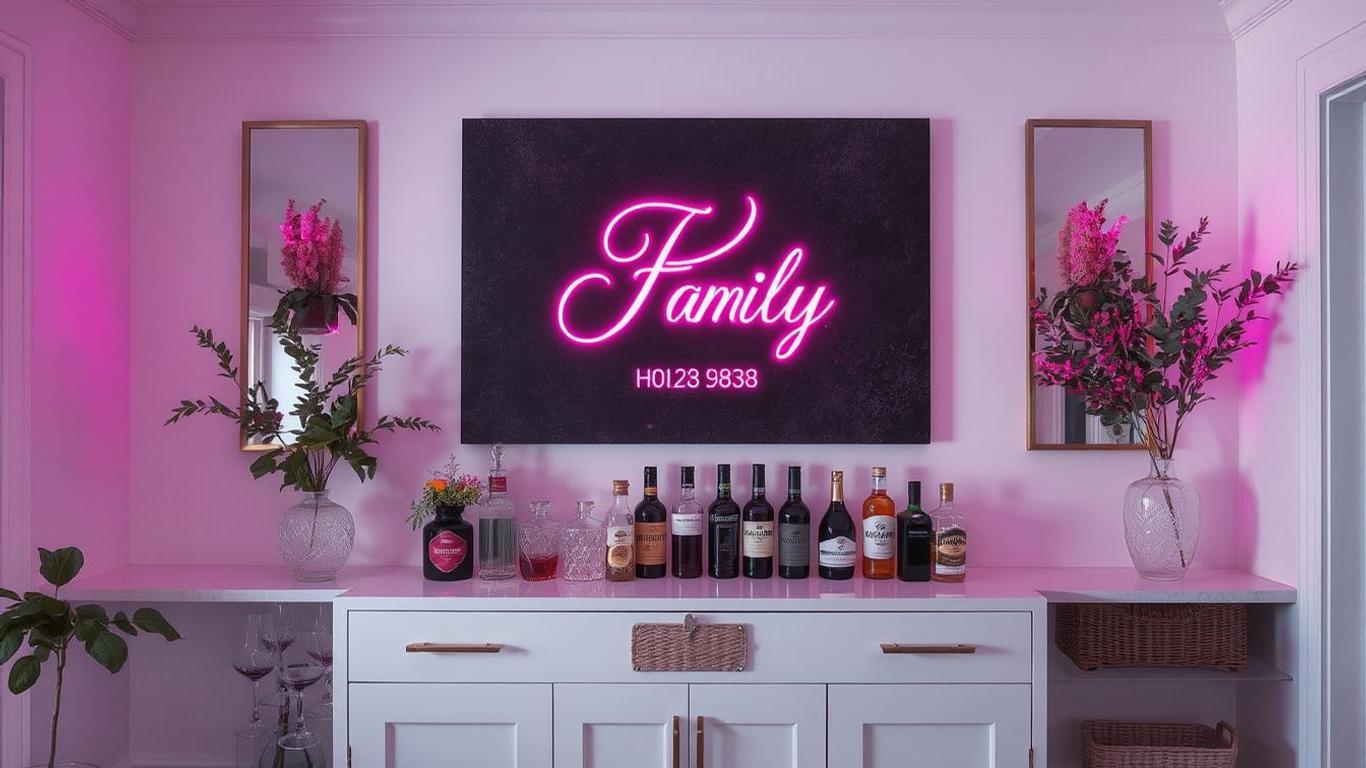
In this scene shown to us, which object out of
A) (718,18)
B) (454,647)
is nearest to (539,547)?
(454,647)

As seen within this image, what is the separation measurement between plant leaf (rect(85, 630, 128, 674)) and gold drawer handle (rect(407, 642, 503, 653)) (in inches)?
22.3

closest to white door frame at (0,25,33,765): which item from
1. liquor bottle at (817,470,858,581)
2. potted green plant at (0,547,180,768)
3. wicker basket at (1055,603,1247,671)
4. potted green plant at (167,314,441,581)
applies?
potted green plant at (0,547,180,768)

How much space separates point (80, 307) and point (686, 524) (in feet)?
5.54

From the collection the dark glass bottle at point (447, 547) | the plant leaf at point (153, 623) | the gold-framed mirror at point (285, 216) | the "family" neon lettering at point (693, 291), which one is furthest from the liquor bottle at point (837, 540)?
the plant leaf at point (153, 623)

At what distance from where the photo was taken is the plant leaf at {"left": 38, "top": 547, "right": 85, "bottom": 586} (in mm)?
1769

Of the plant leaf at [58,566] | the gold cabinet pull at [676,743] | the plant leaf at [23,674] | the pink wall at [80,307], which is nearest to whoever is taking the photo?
the plant leaf at [23,674]

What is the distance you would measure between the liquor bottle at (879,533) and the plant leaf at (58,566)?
1834 millimetres

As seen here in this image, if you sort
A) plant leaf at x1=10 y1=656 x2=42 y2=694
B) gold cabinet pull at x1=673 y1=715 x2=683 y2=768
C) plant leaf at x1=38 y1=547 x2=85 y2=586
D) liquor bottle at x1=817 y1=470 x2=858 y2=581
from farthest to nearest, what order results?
liquor bottle at x1=817 y1=470 x2=858 y2=581 < gold cabinet pull at x1=673 y1=715 x2=683 y2=768 < plant leaf at x1=38 y1=547 x2=85 y2=586 < plant leaf at x1=10 y1=656 x2=42 y2=694

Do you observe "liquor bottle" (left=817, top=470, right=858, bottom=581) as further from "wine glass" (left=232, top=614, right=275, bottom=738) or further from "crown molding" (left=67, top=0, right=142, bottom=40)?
"crown molding" (left=67, top=0, right=142, bottom=40)

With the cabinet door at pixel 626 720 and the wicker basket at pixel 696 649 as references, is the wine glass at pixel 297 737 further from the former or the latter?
the wicker basket at pixel 696 649

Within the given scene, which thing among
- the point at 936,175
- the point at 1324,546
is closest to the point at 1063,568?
the point at 1324,546

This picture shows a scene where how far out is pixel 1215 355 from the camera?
2.09 meters

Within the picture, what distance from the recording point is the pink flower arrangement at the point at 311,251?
219cm

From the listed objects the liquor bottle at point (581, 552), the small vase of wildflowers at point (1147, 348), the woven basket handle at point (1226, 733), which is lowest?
the woven basket handle at point (1226, 733)
